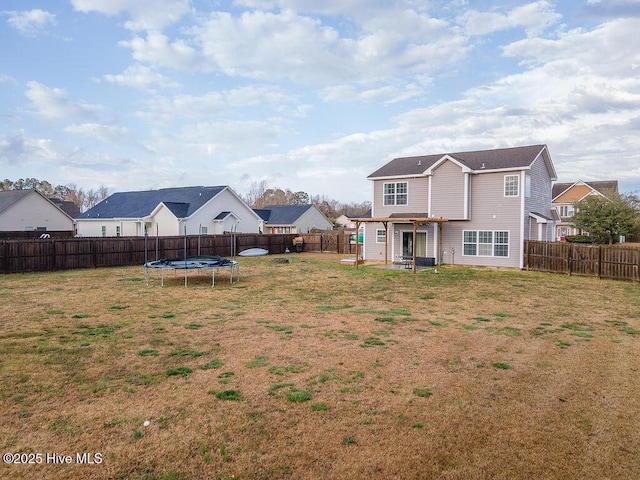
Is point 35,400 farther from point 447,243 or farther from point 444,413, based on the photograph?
point 447,243

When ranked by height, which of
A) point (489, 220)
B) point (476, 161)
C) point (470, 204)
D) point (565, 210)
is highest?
point (476, 161)

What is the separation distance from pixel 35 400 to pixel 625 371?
835 cm

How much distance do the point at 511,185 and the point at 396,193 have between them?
643 centimetres

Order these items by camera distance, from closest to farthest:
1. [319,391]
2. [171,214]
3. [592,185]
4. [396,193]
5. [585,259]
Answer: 1. [319,391]
2. [585,259]
3. [396,193]
4. [171,214]
5. [592,185]

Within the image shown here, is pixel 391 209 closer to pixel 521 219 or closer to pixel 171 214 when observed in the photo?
pixel 521 219

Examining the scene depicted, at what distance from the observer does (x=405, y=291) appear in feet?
48.6

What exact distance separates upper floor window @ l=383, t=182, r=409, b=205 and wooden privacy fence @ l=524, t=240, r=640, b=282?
7238mm

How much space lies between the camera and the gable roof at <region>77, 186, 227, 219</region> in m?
36.3

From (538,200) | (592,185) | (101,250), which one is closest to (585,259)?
(538,200)

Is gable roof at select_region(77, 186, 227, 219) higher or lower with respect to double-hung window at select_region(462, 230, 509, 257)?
higher

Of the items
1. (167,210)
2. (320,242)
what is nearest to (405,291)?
(320,242)

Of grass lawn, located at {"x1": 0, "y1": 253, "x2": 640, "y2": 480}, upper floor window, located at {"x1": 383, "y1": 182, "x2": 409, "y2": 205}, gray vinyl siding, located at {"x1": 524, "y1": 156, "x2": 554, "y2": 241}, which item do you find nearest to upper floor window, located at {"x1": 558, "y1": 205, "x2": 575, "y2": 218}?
gray vinyl siding, located at {"x1": 524, "y1": 156, "x2": 554, "y2": 241}

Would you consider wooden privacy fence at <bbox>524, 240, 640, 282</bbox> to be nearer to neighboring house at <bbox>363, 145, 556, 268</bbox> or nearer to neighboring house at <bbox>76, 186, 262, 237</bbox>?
neighboring house at <bbox>363, 145, 556, 268</bbox>

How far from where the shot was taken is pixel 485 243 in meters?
22.7
